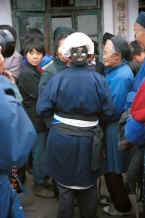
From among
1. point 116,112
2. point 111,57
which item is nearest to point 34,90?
point 111,57

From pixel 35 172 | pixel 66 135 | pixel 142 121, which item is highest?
pixel 142 121

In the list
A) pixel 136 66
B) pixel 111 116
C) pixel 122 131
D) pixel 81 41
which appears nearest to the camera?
pixel 122 131

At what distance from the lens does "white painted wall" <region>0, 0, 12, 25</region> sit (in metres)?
6.21

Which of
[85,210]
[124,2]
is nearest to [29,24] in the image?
[124,2]

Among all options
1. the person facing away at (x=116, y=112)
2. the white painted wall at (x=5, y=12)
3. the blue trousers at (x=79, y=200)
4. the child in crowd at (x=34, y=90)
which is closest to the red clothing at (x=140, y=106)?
the person facing away at (x=116, y=112)

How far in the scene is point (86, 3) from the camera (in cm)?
677

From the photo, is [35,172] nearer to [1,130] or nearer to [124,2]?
[1,130]

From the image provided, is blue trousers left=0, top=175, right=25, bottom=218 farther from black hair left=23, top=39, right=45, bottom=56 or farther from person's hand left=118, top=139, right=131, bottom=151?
black hair left=23, top=39, right=45, bottom=56

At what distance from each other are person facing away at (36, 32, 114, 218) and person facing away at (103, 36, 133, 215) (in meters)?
0.30

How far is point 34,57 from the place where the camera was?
4.05 meters

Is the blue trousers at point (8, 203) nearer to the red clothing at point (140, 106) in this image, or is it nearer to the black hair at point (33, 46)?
the red clothing at point (140, 106)

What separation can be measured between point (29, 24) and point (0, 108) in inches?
203

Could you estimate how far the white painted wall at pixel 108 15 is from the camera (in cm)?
680

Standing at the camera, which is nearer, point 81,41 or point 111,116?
point 81,41
